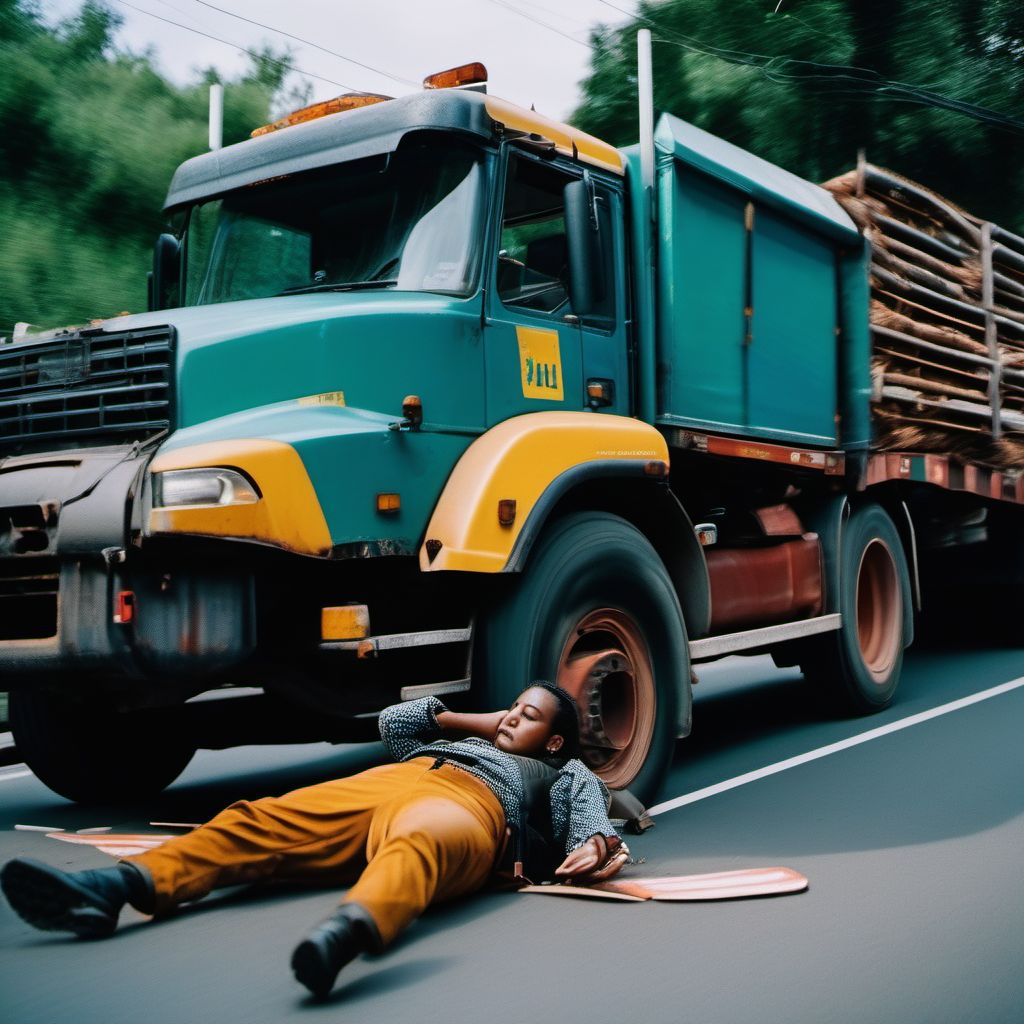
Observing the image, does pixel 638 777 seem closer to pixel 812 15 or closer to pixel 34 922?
pixel 34 922

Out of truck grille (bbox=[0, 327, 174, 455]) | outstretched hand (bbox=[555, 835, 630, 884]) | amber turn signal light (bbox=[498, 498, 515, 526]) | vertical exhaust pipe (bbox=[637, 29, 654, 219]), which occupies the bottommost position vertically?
outstretched hand (bbox=[555, 835, 630, 884])

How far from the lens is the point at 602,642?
20.6 feet

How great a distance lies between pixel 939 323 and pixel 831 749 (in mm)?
3702

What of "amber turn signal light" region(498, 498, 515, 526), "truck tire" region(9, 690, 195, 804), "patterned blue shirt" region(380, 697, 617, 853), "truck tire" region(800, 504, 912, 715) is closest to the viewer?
"patterned blue shirt" region(380, 697, 617, 853)

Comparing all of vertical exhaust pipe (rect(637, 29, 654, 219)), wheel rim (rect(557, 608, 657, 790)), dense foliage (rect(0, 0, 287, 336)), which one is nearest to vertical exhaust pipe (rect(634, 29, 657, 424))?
vertical exhaust pipe (rect(637, 29, 654, 219))

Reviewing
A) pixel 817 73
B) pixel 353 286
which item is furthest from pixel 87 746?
pixel 817 73

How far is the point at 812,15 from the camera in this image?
18.8m

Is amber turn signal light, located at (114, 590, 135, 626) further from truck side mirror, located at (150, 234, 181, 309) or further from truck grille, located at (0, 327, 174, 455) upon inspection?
truck side mirror, located at (150, 234, 181, 309)

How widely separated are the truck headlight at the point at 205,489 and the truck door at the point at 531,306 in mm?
1427

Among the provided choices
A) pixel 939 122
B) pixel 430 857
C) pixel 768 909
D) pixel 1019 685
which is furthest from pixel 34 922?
pixel 939 122

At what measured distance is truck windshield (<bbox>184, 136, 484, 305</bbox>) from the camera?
5938 millimetres

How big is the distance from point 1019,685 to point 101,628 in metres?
7.31

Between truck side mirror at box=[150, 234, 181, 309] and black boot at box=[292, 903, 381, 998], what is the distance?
4.18 m

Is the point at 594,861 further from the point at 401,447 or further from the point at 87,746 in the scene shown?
the point at 87,746
